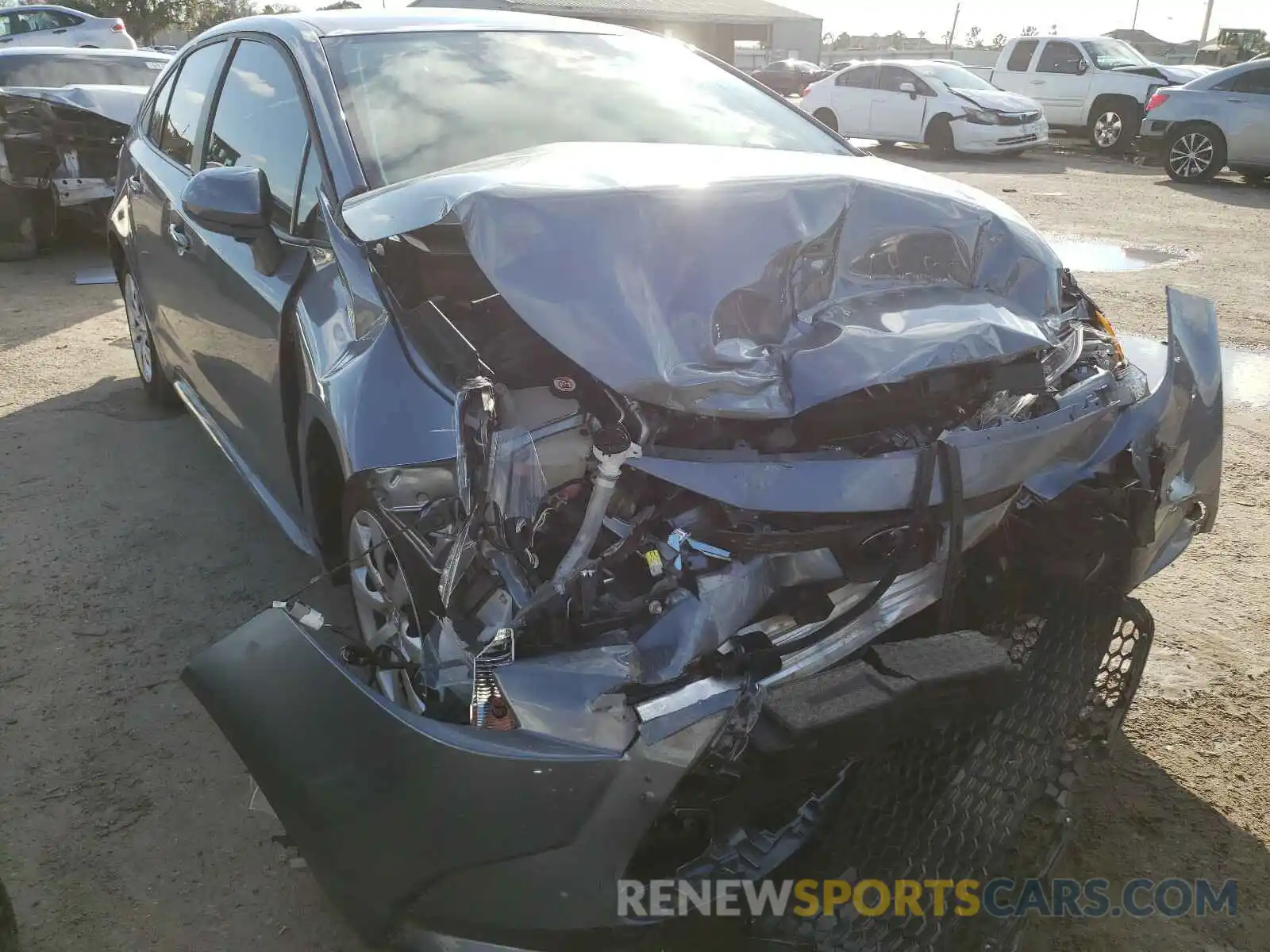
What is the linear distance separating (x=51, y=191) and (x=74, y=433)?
4.43 m

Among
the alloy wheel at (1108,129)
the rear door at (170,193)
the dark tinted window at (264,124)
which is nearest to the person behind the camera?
the dark tinted window at (264,124)

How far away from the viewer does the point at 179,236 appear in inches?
141

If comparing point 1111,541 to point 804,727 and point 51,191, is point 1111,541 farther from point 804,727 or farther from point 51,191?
point 51,191

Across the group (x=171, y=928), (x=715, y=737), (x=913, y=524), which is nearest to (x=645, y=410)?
(x=913, y=524)

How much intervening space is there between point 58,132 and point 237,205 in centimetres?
625

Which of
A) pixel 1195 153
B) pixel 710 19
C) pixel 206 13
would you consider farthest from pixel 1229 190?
pixel 206 13

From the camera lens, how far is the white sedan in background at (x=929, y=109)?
14.8 meters

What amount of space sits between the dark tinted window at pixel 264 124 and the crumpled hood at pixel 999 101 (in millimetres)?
13843

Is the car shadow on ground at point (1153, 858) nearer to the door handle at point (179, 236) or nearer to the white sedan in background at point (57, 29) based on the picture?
the door handle at point (179, 236)

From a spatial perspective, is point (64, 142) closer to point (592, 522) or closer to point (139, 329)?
point (139, 329)

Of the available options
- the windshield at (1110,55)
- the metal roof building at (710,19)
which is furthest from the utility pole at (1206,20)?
the windshield at (1110,55)

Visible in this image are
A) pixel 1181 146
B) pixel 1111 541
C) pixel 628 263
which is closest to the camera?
pixel 628 263

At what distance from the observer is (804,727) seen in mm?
1557

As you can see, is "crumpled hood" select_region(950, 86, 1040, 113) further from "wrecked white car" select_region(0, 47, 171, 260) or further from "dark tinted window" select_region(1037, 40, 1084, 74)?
"wrecked white car" select_region(0, 47, 171, 260)
